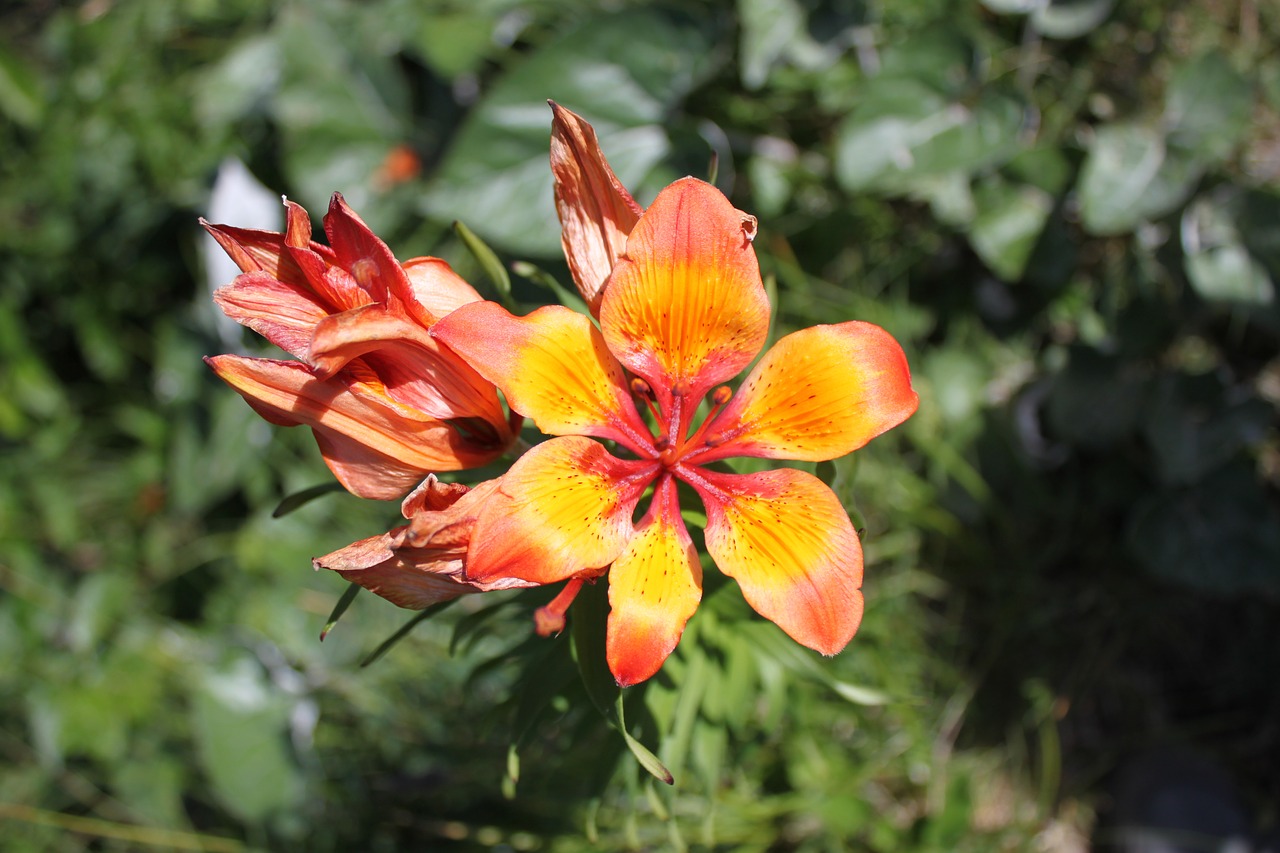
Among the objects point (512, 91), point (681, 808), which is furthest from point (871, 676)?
point (512, 91)

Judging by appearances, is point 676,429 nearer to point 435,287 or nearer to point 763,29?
point 435,287

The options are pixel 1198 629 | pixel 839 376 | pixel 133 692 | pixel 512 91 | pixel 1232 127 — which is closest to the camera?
pixel 839 376

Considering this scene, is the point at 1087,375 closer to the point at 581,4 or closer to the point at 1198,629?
the point at 1198,629

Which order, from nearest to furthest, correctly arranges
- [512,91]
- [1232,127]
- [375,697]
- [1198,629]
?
[1232,127] < [512,91] < [1198,629] < [375,697]

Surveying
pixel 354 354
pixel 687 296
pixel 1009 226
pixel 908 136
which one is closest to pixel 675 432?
pixel 687 296

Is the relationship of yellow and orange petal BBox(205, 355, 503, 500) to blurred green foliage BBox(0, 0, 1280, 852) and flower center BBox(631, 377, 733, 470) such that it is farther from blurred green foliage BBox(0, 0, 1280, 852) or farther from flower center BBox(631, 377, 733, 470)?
blurred green foliage BBox(0, 0, 1280, 852)

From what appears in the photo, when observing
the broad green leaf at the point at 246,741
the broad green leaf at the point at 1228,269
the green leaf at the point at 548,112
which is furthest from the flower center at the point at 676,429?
the broad green leaf at the point at 246,741
